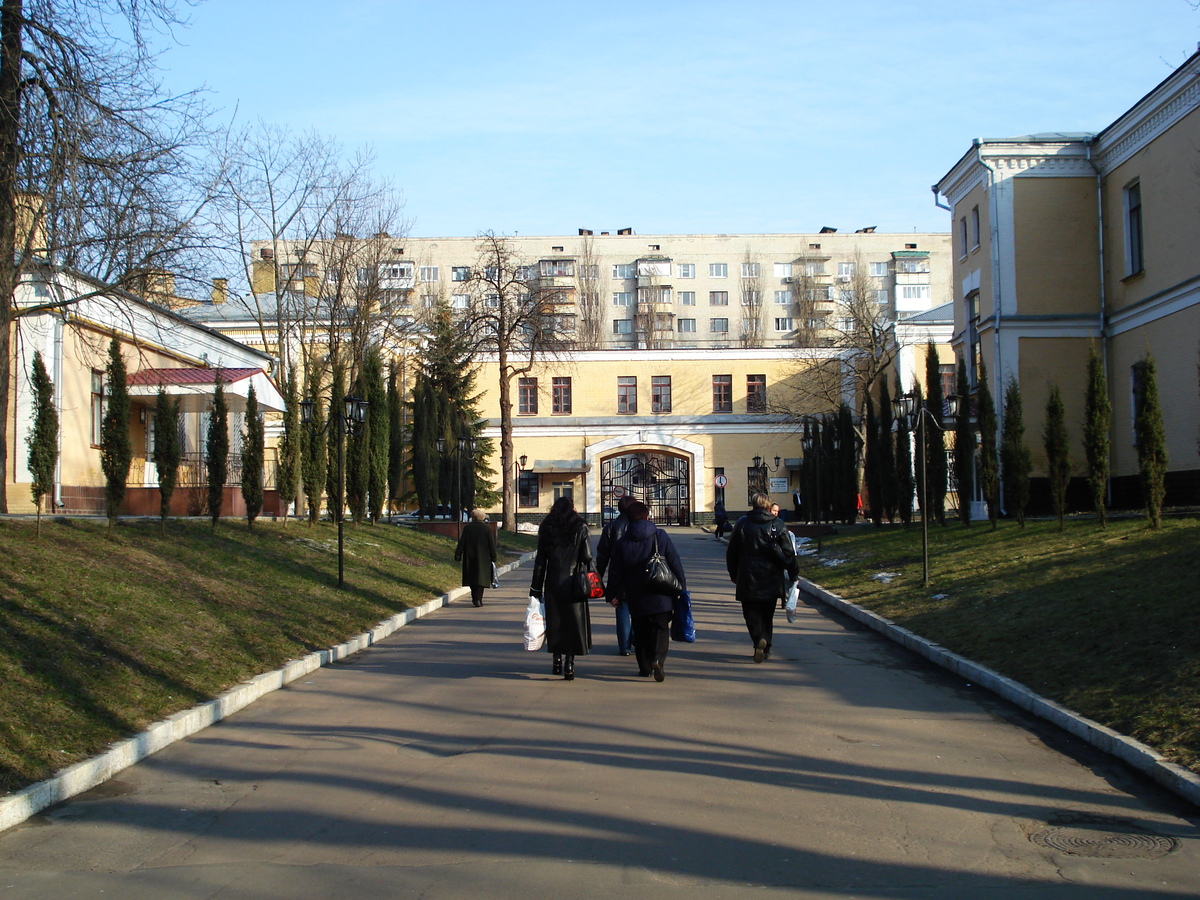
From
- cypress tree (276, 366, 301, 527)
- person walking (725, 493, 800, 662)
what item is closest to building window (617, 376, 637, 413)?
cypress tree (276, 366, 301, 527)

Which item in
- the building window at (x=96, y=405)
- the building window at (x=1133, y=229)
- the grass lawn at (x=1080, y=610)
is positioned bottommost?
the grass lawn at (x=1080, y=610)

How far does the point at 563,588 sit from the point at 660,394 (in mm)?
47004

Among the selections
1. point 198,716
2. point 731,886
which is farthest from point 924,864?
point 198,716

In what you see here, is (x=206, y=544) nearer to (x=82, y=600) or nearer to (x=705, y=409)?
(x=82, y=600)

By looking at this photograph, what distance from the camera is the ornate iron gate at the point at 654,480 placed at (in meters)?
56.2

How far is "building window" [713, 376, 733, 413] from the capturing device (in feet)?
185

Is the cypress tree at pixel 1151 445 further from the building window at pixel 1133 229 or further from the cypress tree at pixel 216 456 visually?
the cypress tree at pixel 216 456

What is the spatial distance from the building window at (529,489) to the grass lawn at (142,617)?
36281mm

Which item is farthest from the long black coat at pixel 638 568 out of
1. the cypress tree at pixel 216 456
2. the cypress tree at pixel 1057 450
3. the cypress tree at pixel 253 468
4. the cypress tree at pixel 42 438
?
the cypress tree at pixel 253 468

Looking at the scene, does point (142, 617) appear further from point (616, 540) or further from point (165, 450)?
point (165, 450)

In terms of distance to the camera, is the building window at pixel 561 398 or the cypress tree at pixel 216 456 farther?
the building window at pixel 561 398

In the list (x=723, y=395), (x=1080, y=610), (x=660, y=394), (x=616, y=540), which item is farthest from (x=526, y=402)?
(x=1080, y=610)

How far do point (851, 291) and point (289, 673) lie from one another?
7352 cm

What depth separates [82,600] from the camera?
10523mm
